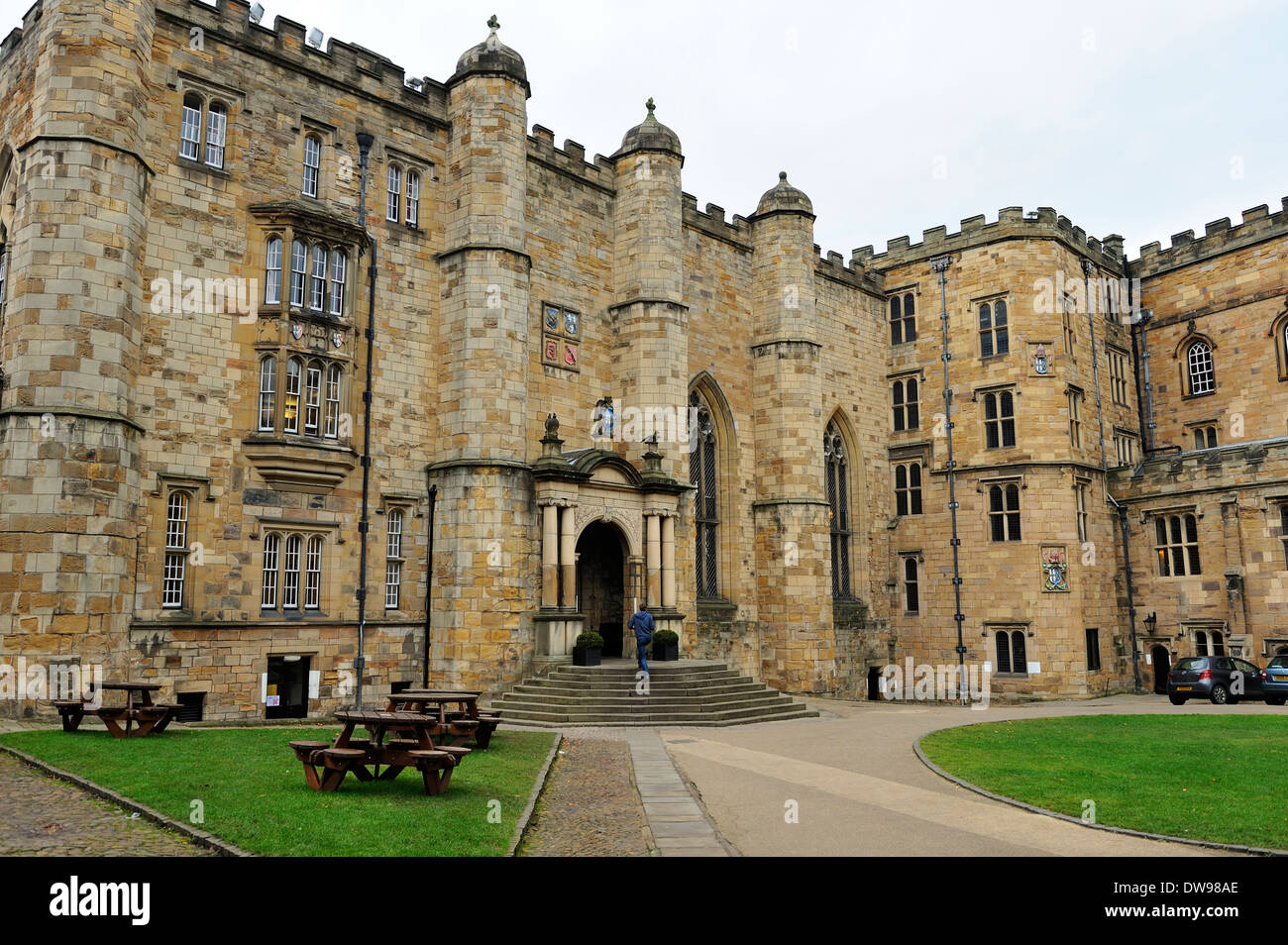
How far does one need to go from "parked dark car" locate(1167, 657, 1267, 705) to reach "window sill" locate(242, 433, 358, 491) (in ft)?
76.2

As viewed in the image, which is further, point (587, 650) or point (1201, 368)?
point (1201, 368)

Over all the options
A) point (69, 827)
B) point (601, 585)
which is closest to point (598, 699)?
point (601, 585)

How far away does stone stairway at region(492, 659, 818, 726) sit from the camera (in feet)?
68.3

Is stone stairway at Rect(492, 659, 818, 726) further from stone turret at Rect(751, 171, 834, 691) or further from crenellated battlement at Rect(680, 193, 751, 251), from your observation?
crenellated battlement at Rect(680, 193, 751, 251)

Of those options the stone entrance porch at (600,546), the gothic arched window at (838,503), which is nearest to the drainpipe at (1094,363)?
the gothic arched window at (838,503)

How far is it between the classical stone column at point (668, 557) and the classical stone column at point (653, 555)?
0.18 metres

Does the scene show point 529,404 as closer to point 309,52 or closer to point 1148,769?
point 309,52

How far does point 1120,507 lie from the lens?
34.0 meters

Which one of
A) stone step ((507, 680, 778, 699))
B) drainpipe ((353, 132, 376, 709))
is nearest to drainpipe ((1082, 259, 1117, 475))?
stone step ((507, 680, 778, 699))

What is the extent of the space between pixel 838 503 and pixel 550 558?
15.2m

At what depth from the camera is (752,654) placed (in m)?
31.2

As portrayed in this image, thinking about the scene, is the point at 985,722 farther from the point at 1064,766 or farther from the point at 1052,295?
the point at 1052,295
